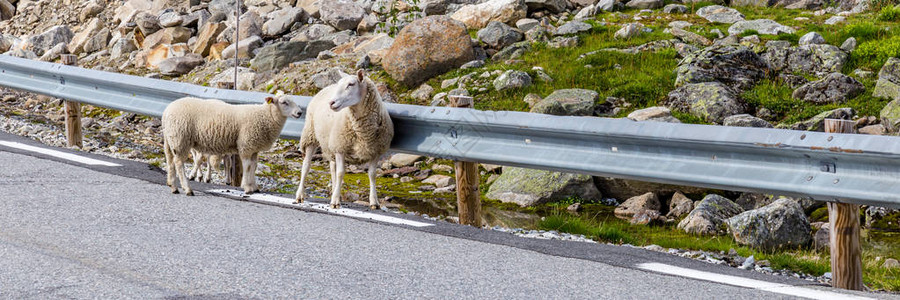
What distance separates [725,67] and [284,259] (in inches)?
384

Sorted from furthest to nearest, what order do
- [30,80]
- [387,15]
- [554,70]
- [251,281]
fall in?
[387,15] < [554,70] < [30,80] < [251,281]

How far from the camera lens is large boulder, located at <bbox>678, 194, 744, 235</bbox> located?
955cm

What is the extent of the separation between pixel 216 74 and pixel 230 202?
1029cm

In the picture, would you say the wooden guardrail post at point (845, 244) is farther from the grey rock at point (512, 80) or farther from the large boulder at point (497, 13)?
the large boulder at point (497, 13)

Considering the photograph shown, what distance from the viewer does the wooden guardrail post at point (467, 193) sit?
7.19 metres

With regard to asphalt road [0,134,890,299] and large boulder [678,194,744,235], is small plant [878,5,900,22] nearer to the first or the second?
large boulder [678,194,744,235]

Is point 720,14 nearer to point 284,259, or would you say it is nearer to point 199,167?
point 199,167

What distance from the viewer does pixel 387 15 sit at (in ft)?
61.7

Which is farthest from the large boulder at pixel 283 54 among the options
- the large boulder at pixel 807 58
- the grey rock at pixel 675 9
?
the large boulder at pixel 807 58

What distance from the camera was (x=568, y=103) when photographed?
12703 mm

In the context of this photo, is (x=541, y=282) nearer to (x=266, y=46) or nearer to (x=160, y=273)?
(x=160, y=273)

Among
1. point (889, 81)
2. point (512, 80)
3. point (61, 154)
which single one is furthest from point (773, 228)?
point (61, 154)

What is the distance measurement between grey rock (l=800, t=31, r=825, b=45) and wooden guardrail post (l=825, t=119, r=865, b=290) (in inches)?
385

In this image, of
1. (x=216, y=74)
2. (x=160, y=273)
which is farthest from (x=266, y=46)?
(x=160, y=273)
